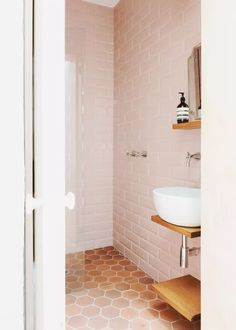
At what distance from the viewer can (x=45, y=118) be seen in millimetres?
617

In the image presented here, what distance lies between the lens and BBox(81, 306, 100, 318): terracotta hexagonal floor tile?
1.84 m

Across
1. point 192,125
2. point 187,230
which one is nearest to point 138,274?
point 187,230

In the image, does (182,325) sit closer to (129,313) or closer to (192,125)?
(129,313)

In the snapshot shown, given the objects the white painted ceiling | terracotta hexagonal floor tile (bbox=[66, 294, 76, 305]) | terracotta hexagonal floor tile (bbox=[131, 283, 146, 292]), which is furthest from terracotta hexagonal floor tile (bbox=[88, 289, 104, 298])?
the white painted ceiling

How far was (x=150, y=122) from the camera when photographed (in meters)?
2.42

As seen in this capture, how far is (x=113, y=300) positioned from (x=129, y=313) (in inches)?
8.0

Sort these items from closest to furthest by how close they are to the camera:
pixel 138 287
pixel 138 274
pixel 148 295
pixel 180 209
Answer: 1. pixel 180 209
2. pixel 148 295
3. pixel 138 287
4. pixel 138 274

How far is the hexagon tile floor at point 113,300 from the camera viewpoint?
5.70 ft

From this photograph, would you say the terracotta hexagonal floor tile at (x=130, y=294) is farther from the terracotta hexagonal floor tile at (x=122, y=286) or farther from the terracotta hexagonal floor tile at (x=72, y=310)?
the terracotta hexagonal floor tile at (x=72, y=310)

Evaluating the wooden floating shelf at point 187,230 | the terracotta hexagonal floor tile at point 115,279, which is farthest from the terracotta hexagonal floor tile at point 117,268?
the wooden floating shelf at point 187,230
